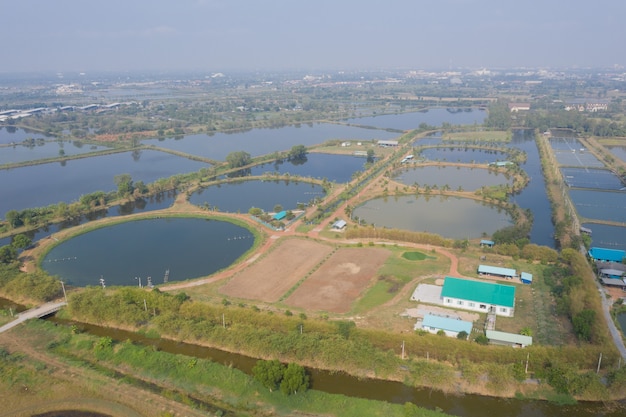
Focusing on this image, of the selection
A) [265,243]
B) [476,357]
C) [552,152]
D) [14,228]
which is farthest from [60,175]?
[552,152]

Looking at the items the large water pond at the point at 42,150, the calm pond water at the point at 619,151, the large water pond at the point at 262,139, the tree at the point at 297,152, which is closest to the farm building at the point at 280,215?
the tree at the point at 297,152

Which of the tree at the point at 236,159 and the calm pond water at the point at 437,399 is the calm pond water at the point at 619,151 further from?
the calm pond water at the point at 437,399

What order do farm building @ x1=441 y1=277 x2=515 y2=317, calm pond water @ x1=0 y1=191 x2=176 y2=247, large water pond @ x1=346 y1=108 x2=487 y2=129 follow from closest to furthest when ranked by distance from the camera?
farm building @ x1=441 y1=277 x2=515 y2=317, calm pond water @ x1=0 y1=191 x2=176 y2=247, large water pond @ x1=346 y1=108 x2=487 y2=129

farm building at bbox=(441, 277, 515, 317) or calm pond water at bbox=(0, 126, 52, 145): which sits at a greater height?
calm pond water at bbox=(0, 126, 52, 145)

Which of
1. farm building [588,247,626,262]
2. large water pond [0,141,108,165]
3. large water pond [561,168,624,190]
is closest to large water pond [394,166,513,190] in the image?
large water pond [561,168,624,190]

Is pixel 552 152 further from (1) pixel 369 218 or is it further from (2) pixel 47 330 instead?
(2) pixel 47 330

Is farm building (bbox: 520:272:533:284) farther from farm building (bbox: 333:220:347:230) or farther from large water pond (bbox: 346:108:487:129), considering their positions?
large water pond (bbox: 346:108:487:129)
